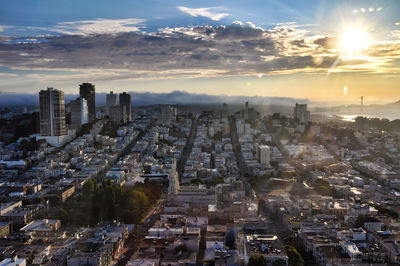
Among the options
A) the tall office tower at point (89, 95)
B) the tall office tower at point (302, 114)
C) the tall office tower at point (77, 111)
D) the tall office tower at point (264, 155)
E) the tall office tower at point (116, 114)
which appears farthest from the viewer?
the tall office tower at point (302, 114)

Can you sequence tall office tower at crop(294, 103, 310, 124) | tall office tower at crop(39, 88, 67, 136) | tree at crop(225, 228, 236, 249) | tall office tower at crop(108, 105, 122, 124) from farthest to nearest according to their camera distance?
1. tall office tower at crop(294, 103, 310, 124)
2. tall office tower at crop(108, 105, 122, 124)
3. tall office tower at crop(39, 88, 67, 136)
4. tree at crop(225, 228, 236, 249)

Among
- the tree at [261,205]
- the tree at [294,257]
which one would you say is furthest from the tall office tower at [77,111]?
the tree at [294,257]

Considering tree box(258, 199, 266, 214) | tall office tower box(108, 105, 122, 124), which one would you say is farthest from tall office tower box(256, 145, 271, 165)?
tall office tower box(108, 105, 122, 124)

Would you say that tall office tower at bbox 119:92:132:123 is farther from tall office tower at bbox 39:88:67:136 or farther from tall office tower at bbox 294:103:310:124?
tall office tower at bbox 294:103:310:124

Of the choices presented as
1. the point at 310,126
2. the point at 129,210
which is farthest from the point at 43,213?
the point at 310,126

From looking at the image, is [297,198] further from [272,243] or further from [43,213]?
[43,213]

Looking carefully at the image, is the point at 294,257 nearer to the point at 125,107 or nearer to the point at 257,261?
the point at 257,261

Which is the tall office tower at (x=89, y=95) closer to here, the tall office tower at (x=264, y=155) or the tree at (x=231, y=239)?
the tall office tower at (x=264, y=155)
